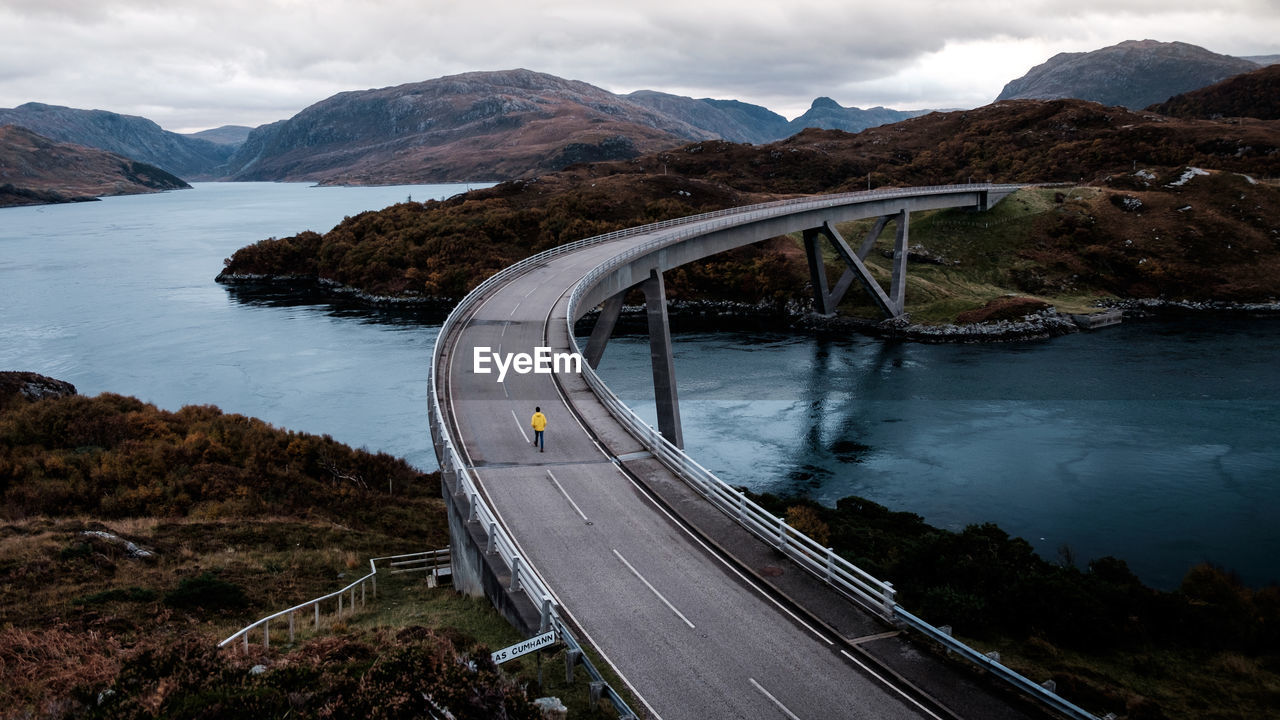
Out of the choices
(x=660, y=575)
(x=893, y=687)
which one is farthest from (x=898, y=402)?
(x=893, y=687)

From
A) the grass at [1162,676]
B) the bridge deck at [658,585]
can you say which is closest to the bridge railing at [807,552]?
the bridge deck at [658,585]

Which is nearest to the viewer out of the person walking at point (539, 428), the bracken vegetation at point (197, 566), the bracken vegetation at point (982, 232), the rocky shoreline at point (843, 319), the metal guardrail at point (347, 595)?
the bracken vegetation at point (197, 566)

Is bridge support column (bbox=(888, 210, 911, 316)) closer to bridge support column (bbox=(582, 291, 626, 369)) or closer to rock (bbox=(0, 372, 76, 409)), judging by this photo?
bridge support column (bbox=(582, 291, 626, 369))

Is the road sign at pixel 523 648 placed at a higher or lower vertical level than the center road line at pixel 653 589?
higher

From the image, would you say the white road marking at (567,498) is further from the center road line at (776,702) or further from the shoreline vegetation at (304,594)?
the center road line at (776,702)

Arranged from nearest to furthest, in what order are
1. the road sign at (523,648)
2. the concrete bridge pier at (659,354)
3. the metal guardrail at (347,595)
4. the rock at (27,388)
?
the road sign at (523,648) < the metal guardrail at (347,595) < the rock at (27,388) < the concrete bridge pier at (659,354)

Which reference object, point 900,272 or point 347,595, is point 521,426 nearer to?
point 347,595

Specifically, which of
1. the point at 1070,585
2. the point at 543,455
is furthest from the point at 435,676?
the point at 1070,585
